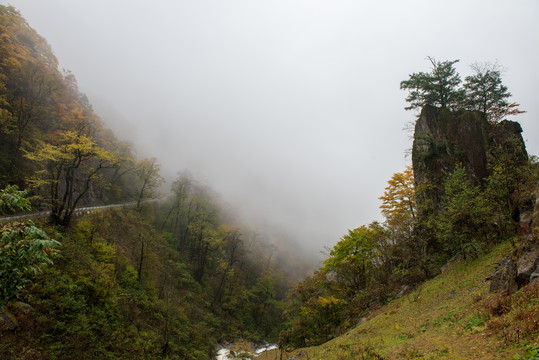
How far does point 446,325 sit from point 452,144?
23470mm

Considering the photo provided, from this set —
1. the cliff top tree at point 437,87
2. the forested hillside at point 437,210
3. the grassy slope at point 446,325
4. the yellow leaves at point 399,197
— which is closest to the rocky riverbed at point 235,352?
the forested hillside at point 437,210

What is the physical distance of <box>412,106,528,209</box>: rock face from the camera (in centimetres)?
2397

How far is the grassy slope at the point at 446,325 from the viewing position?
6055 millimetres

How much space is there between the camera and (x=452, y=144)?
84.7 feet

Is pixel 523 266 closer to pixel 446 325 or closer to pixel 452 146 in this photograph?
pixel 446 325

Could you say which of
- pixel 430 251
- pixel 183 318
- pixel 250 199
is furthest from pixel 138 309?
pixel 250 199

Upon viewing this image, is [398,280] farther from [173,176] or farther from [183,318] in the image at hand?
[173,176]

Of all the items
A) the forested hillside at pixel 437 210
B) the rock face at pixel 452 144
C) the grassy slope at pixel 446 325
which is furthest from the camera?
the rock face at pixel 452 144

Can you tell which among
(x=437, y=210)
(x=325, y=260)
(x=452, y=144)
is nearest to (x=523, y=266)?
(x=437, y=210)

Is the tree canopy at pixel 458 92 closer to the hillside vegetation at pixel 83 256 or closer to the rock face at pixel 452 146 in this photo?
the rock face at pixel 452 146

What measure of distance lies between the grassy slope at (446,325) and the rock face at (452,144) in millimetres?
10952

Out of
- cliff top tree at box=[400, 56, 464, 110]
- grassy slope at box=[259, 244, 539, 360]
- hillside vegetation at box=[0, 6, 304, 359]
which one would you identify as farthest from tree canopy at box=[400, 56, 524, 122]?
hillside vegetation at box=[0, 6, 304, 359]

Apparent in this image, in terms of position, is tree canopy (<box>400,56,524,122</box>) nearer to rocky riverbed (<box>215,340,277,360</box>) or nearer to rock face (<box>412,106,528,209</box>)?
rock face (<box>412,106,528,209</box>)

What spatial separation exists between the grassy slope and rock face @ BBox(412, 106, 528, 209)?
431 inches
